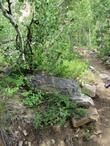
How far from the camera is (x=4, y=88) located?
25.4ft

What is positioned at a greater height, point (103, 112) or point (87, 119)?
point (87, 119)

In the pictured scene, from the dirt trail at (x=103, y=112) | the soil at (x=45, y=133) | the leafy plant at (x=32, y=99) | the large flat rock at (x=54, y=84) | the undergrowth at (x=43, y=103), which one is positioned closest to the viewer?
the soil at (x=45, y=133)

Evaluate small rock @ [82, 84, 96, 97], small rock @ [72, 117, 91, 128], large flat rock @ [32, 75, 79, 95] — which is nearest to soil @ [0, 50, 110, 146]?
small rock @ [72, 117, 91, 128]

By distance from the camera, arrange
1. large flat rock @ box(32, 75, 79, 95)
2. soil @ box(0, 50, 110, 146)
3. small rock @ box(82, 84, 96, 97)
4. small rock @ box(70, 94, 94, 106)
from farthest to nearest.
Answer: small rock @ box(82, 84, 96, 97) → large flat rock @ box(32, 75, 79, 95) → small rock @ box(70, 94, 94, 106) → soil @ box(0, 50, 110, 146)

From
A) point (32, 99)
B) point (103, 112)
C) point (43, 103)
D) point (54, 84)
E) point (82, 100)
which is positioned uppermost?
point (54, 84)

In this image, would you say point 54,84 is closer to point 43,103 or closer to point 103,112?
point 43,103

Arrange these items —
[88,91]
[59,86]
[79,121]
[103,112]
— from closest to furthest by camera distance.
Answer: [79,121] → [59,86] → [103,112] → [88,91]

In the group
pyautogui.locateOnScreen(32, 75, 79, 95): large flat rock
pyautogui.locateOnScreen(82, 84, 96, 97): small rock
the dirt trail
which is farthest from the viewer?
pyautogui.locateOnScreen(82, 84, 96, 97): small rock

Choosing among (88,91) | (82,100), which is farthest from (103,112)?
(82,100)

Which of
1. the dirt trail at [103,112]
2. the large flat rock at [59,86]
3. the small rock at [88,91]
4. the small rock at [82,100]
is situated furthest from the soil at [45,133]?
the small rock at [88,91]

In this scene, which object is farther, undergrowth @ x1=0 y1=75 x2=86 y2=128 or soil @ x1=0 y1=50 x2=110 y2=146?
undergrowth @ x1=0 y1=75 x2=86 y2=128

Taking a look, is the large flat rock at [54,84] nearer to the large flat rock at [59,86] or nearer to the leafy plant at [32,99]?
the large flat rock at [59,86]

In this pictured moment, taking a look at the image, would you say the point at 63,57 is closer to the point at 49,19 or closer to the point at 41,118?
the point at 49,19

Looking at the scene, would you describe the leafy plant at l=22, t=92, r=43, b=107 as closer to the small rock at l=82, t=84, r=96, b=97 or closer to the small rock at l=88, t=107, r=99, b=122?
the small rock at l=88, t=107, r=99, b=122
